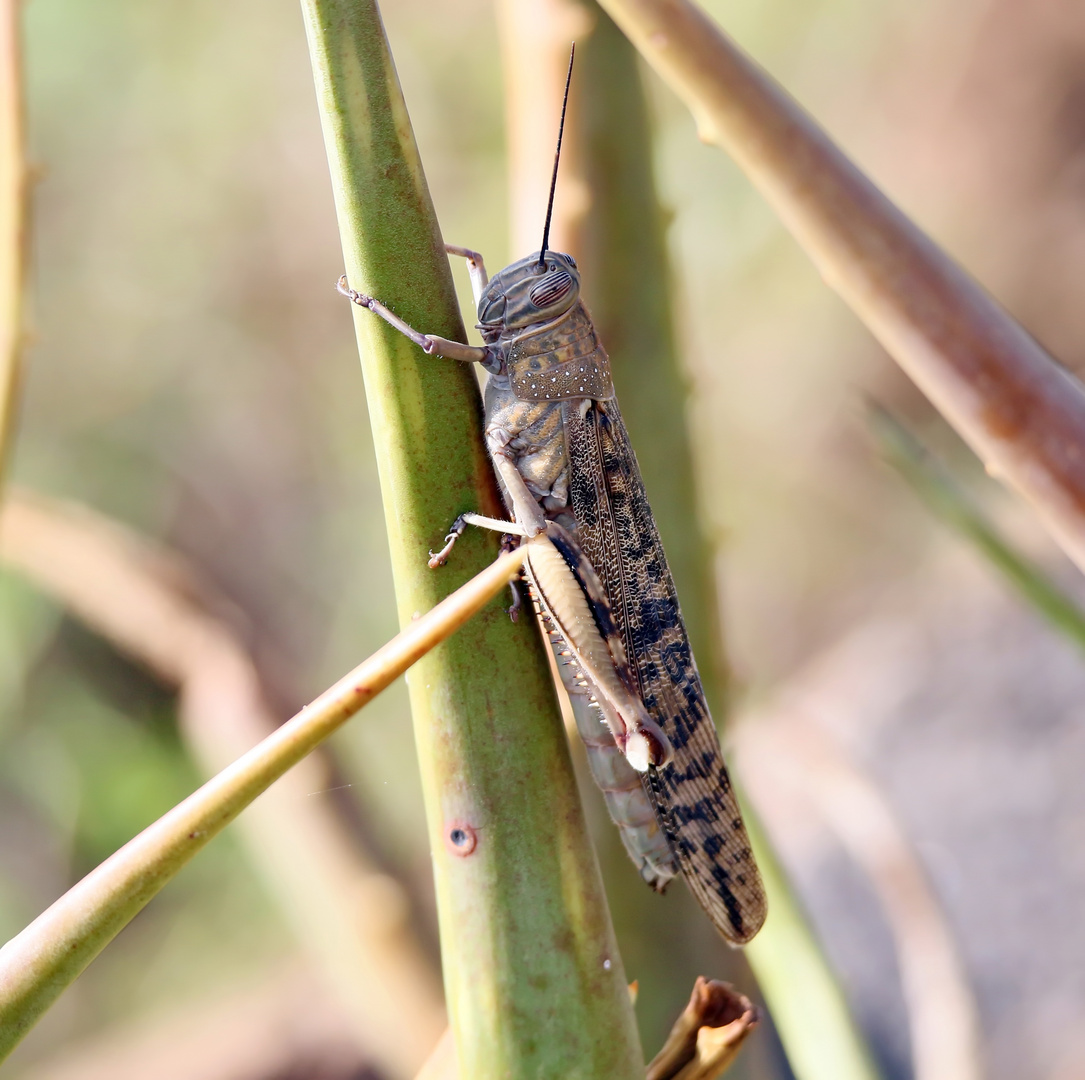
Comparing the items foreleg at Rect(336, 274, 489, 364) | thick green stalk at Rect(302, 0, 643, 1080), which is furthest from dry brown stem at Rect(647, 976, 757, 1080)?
foreleg at Rect(336, 274, 489, 364)

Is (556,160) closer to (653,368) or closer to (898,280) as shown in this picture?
(653,368)

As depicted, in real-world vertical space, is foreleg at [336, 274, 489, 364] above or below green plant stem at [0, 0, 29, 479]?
below

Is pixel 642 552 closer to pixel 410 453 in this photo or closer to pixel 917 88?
pixel 410 453

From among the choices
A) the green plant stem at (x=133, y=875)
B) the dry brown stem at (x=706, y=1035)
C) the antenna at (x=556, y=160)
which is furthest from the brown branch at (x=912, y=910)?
the green plant stem at (x=133, y=875)

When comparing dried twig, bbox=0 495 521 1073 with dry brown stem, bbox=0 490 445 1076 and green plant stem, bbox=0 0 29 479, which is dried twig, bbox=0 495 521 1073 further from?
green plant stem, bbox=0 0 29 479

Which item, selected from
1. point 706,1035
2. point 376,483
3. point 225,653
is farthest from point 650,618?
point 376,483

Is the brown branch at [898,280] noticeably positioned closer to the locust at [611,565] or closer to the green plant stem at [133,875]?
the green plant stem at [133,875]
